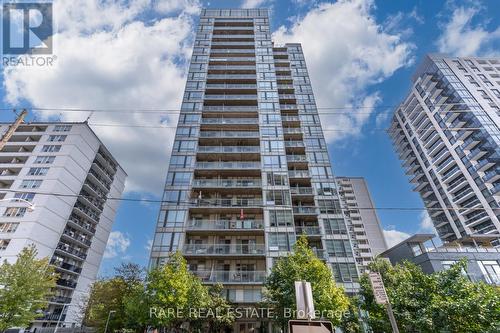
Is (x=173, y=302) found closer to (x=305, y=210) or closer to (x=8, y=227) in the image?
(x=305, y=210)

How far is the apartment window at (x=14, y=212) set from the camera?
37.2m

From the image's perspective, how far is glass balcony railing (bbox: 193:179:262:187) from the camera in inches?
1157

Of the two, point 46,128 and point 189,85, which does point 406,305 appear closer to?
point 189,85

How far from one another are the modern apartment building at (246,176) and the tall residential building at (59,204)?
69.1ft

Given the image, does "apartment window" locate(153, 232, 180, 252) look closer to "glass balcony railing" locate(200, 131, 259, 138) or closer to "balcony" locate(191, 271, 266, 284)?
"balcony" locate(191, 271, 266, 284)

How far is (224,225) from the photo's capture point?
87.9 ft

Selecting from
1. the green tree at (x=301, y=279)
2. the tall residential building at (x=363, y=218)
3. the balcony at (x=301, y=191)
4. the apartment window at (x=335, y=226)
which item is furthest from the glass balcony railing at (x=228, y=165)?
the tall residential building at (x=363, y=218)

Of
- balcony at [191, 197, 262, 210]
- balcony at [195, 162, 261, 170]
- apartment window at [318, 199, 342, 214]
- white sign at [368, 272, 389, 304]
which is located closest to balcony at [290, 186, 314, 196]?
apartment window at [318, 199, 342, 214]

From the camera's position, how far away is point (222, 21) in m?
49.4

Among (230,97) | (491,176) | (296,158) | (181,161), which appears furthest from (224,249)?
(491,176)

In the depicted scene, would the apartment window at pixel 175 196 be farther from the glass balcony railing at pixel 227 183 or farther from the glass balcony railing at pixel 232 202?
the glass balcony railing at pixel 227 183

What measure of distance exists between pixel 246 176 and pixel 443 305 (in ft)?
75.5

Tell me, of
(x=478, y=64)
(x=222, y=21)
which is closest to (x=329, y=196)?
(x=222, y=21)

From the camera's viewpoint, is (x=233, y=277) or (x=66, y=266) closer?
(x=233, y=277)
